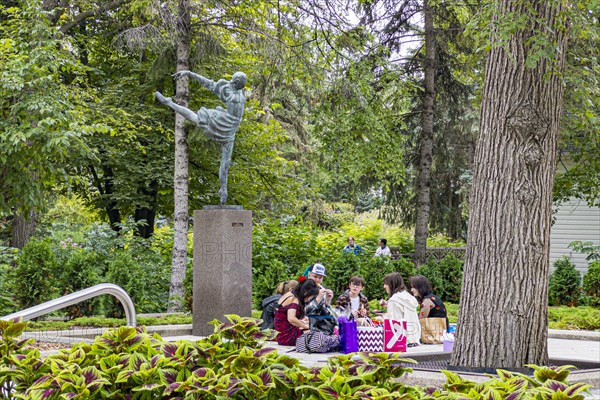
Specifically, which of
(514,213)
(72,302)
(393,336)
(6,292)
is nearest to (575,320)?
(393,336)

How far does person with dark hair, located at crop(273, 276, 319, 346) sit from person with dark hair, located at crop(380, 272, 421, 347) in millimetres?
1227

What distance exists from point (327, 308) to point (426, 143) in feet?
39.1

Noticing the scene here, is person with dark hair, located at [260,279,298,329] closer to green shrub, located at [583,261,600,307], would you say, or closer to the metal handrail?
the metal handrail

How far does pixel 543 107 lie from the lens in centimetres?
870

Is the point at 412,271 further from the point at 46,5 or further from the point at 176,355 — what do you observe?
the point at 176,355

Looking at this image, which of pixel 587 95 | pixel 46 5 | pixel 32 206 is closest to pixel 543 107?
pixel 587 95

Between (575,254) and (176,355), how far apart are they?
24.5 meters

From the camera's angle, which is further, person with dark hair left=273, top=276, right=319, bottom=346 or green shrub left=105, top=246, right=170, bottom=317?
green shrub left=105, top=246, right=170, bottom=317

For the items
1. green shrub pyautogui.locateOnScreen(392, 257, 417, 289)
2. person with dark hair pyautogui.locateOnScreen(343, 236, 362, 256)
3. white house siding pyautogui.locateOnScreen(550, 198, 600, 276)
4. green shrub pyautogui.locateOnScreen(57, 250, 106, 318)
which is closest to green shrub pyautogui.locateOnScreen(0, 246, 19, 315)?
green shrub pyautogui.locateOnScreen(57, 250, 106, 318)

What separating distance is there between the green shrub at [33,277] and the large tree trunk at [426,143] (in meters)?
10.3

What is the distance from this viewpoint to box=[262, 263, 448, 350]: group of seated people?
11789mm

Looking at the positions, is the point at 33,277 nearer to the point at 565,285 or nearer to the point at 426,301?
the point at 426,301

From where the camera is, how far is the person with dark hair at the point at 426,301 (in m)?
13.2

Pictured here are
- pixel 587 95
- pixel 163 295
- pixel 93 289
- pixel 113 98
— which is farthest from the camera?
pixel 113 98
